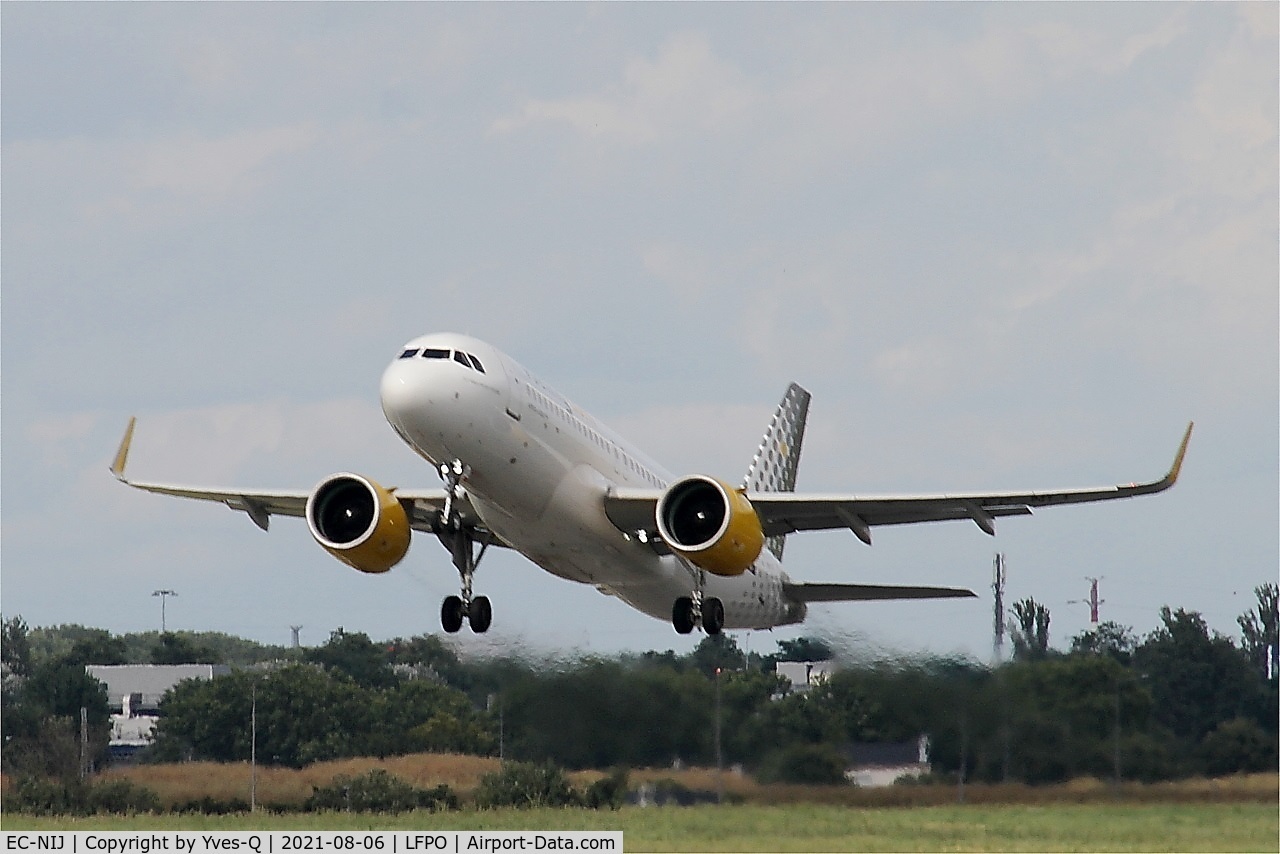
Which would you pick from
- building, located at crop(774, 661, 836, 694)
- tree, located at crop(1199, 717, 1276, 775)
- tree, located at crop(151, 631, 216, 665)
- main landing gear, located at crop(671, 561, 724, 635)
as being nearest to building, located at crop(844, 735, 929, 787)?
building, located at crop(774, 661, 836, 694)

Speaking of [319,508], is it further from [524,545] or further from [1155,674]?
[1155,674]

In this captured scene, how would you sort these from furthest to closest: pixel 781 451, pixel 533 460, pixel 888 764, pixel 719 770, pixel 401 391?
pixel 781 451 → pixel 888 764 → pixel 719 770 → pixel 533 460 → pixel 401 391

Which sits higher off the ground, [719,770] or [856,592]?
Answer: [856,592]

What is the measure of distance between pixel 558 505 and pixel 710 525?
2.46m

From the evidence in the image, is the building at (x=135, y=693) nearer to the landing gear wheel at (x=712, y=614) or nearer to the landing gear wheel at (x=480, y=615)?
the landing gear wheel at (x=480, y=615)

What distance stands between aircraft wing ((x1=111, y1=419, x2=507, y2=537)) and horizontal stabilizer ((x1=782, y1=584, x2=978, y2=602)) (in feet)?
20.1

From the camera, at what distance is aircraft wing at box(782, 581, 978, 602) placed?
36.1 metres

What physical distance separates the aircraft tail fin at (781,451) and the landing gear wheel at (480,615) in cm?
790

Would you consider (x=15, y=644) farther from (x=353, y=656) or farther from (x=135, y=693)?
(x=353, y=656)

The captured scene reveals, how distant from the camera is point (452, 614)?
3378 cm

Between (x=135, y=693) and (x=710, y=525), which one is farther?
(x=135, y=693)

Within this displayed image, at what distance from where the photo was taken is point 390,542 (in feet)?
104

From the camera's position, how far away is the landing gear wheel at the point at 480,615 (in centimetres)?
3425

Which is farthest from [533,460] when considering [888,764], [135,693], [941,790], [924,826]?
[135,693]
